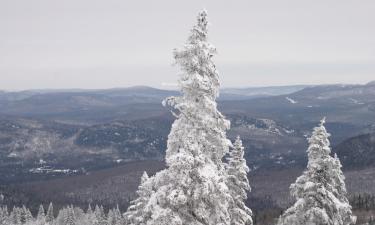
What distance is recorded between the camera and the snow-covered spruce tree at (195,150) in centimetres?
2423

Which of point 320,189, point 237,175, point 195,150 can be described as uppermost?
point 195,150

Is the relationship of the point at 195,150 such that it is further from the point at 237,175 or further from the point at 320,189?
the point at 237,175

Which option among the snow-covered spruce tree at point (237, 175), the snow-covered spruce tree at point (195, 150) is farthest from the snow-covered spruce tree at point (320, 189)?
the snow-covered spruce tree at point (195, 150)

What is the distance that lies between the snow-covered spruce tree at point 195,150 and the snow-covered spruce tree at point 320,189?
1140cm

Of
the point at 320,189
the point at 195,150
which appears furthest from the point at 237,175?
the point at 195,150

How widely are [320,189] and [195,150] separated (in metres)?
14.1

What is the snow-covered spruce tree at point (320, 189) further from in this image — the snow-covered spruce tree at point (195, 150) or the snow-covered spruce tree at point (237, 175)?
the snow-covered spruce tree at point (195, 150)

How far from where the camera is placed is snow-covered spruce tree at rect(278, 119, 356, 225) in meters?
35.0

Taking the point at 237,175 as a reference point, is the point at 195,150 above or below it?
above

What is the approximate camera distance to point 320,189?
35.0 meters

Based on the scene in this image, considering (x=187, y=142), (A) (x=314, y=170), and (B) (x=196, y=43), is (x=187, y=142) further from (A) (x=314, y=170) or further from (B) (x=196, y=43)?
Result: (A) (x=314, y=170)

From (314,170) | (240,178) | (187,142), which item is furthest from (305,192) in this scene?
(187,142)

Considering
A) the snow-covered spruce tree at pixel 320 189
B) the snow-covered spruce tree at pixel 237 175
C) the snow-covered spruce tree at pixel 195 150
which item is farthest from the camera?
the snow-covered spruce tree at pixel 237 175

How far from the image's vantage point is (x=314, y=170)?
35.6 m
